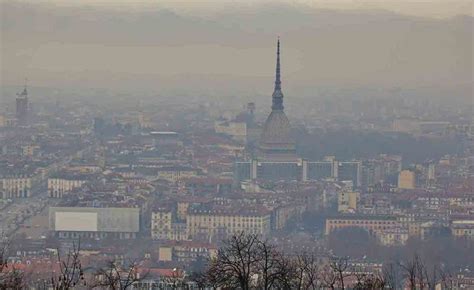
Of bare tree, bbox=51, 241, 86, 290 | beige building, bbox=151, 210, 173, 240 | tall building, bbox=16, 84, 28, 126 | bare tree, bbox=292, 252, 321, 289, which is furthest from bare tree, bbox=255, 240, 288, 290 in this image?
tall building, bbox=16, 84, 28, 126

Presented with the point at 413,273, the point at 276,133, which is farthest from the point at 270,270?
the point at 276,133

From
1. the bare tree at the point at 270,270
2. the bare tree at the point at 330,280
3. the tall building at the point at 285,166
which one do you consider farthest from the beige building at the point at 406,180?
the bare tree at the point at 270,270

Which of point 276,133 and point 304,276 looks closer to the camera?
point 304,276

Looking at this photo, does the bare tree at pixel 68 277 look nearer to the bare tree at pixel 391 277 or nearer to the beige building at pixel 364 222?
the bare tree at pixel 391 277

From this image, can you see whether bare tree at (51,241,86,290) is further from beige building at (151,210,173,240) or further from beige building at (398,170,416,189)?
beige building at (398,170,416,189)

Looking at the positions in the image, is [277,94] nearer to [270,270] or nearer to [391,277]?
[391,277]

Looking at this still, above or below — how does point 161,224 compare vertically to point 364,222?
below
